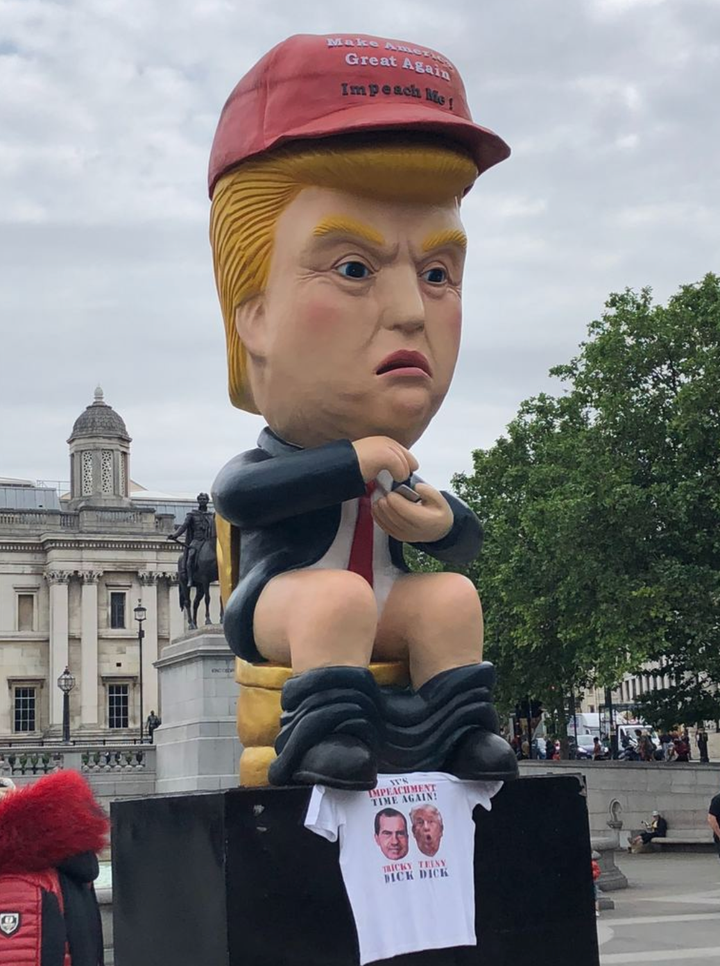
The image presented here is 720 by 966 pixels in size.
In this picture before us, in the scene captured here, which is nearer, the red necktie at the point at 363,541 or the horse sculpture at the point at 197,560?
the red necktie at the point at 363,541

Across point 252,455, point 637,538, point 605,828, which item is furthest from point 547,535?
point 252,455

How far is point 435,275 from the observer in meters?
5.80

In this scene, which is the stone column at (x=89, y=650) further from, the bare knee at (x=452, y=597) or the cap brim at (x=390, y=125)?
the cap brim at (x=390, y=125)

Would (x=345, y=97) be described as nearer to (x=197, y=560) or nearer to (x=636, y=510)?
(x=636, y=510)

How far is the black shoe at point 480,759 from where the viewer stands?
538 centimetres

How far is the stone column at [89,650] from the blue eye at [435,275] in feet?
210

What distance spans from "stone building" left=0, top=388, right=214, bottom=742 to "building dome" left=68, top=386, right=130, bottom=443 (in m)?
0.05

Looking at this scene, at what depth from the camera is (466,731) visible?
213 inches

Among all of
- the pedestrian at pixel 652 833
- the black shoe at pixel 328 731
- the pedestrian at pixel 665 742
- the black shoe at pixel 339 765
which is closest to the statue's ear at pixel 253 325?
the black shoe at pixel 328 731

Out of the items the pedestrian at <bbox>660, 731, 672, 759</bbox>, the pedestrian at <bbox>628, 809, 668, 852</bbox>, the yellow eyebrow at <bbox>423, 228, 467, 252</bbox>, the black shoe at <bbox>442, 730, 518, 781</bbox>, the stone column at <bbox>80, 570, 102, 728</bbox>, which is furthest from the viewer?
the stone column at <bbox>80, 570, 102, 728</bbox>

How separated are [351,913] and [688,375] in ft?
70.4

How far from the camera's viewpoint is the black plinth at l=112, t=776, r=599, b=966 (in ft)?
16.2

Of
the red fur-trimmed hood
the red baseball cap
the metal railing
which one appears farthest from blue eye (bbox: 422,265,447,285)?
the metal railing

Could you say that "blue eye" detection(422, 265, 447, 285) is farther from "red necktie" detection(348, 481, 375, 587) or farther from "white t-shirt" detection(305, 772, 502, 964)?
"white t-shirt" detection(305, 772, 502, 964)
